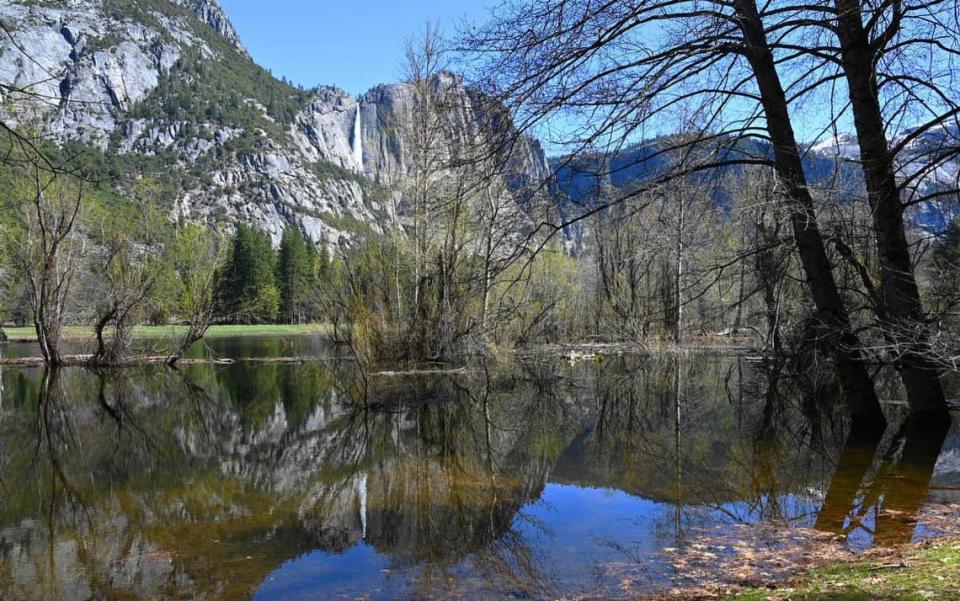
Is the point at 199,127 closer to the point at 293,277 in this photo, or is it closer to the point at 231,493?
the point at 293,277

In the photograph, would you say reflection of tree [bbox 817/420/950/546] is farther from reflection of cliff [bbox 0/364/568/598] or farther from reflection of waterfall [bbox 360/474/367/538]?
reflection of waterfall [bbox 360/474/367/538]

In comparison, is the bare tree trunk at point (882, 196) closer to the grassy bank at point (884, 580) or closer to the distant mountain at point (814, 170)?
the distant mountain at point (814, 170)

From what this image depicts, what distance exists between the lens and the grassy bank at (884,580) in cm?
347

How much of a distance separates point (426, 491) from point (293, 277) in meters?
71.9

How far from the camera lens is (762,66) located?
336 inches

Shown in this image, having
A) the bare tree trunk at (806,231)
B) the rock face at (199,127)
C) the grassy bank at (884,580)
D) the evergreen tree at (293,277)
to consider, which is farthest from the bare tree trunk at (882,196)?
the rock face at (199,127)

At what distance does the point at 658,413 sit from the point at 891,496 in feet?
21.2


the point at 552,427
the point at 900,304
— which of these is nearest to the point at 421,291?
the point at 552,427

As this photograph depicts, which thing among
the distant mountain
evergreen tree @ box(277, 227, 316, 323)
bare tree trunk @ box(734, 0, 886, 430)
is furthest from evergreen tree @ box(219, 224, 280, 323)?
bare tree trunk @ box(734, 0, 886, 430)

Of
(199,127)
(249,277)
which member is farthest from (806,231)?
(199,127)

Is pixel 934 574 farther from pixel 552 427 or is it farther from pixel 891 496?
pixel 552 427

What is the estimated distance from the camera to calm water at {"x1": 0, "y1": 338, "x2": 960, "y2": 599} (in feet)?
16.6

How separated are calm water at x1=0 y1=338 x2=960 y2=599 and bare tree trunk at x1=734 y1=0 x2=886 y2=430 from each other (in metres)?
0.76

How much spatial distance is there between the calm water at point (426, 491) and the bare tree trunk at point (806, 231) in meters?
0.76
